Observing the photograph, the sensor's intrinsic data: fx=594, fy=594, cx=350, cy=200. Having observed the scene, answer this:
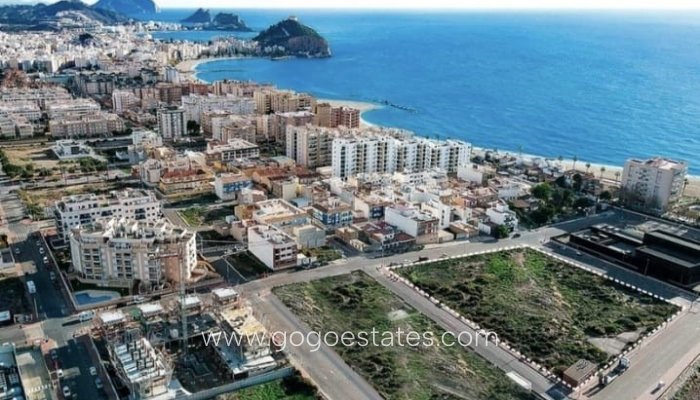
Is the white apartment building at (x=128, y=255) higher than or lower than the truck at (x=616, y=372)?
higher

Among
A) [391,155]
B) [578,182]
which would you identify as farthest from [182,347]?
[578,182]

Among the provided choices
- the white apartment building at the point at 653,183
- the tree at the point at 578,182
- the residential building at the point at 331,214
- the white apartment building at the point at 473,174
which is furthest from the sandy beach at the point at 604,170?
the residential building at the point at 331,214

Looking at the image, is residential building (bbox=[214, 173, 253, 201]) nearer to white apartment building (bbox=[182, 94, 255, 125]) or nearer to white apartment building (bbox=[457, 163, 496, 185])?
white apartment building (bbox=[457, 163, 496, 185])

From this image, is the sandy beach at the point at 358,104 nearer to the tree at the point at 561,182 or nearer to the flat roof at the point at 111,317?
the tree at the point at 561,182

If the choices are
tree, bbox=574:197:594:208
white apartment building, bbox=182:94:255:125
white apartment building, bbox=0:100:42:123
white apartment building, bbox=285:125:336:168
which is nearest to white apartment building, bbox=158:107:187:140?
white apartment building, bbox=182:94:255:125

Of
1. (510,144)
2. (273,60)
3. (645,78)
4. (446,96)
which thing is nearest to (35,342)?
(510,144)

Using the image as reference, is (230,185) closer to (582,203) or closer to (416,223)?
(416,223)

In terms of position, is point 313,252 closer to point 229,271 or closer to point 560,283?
point 229,271
